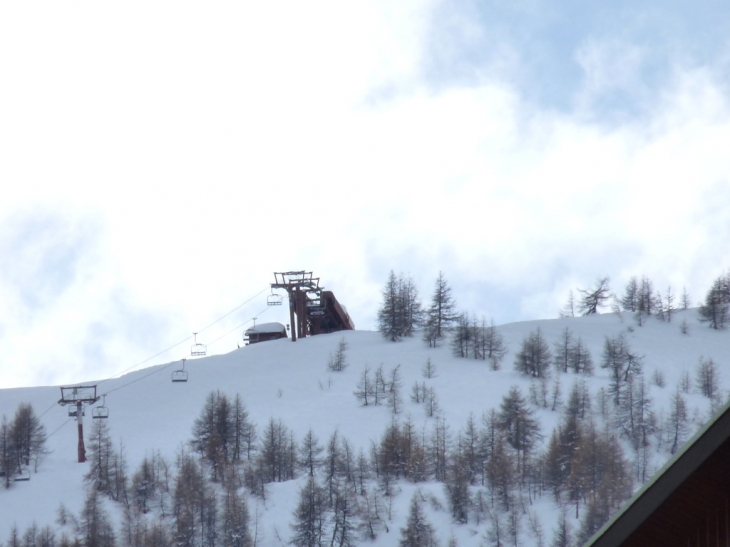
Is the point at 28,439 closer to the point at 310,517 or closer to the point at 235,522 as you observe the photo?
the point at 235,522

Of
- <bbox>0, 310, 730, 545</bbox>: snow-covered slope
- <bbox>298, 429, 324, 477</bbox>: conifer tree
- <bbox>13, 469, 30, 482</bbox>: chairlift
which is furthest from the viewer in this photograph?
<bbox>13, 469, 30, 482</bbox>: chairlift

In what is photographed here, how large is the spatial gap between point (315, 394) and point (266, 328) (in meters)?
28.7

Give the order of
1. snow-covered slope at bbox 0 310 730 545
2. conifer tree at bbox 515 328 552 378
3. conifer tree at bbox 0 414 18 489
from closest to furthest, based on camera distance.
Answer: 1. snow-covered slope at bbox 0 310 730 545
2. conifer tree at bbox 0 414 18 489
3. conifer tree at bbox 515 328 552 378

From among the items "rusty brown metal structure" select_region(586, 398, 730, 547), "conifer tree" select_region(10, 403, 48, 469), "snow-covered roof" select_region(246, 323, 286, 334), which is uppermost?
"snow-covered roof" select_region(246, 323, 286, 334)

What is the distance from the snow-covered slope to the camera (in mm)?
50562

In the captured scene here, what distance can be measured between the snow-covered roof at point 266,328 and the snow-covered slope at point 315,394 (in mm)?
8731

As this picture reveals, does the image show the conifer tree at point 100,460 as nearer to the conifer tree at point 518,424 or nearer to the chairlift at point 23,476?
the chairlift at point 23,476

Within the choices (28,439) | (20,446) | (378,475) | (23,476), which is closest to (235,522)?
(378,475)

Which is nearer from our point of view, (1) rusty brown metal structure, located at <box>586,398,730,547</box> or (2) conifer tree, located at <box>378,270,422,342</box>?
(1) rusty brown metal structure, located at <box>586,398,730,547</box>

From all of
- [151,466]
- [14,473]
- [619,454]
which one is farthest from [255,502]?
[619,454]

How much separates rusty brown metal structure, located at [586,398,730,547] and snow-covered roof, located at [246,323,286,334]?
92.4 m

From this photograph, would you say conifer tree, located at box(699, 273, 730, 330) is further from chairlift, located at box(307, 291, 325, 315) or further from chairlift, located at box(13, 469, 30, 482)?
chairlift, located at box(13, 469, 30, 482)

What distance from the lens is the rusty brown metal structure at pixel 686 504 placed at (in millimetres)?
5391

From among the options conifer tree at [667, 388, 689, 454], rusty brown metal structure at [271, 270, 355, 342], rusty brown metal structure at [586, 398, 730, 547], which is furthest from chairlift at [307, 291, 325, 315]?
rusty brown metal structure at [586, 398, 730, 547]
